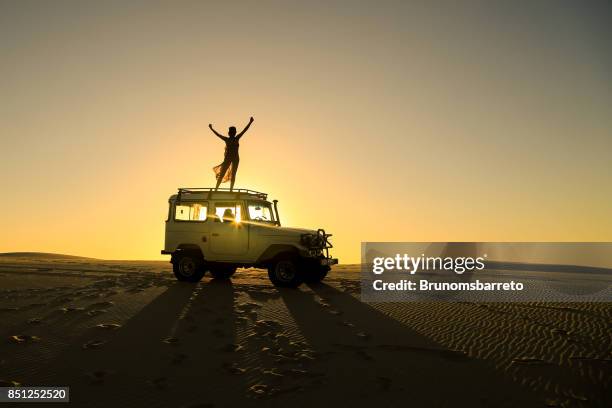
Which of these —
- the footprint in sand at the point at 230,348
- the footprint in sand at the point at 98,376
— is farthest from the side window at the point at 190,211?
the footprint in sand at the point at 98,376

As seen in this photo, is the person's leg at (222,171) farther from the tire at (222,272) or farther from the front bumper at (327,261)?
the front bumper at (327,261)

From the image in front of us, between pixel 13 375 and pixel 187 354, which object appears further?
pixel 187 354

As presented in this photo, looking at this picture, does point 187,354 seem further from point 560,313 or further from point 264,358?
point 560,313

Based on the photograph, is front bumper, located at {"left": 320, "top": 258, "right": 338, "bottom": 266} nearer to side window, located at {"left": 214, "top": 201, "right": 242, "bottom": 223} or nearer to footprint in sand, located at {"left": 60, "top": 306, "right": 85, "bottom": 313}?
side window, located at {"left": 214, "top": 201, "right": 242, "bottom": 223}

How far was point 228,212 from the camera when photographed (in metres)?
14.1

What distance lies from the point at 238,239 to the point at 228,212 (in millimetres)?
866

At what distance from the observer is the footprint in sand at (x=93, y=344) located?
21.5 ft

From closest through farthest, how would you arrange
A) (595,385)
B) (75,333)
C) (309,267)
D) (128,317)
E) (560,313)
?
(595,385) → (75,333) → (128,317) → (560,313) → (309,267)

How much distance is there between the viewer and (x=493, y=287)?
15.1 meters

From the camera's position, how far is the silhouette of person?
48.0ft

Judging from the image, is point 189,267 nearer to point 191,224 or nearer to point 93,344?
point 191,224

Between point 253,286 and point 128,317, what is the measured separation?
5.59 meters

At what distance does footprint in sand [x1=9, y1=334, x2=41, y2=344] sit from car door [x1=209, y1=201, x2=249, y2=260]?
23.4 feet

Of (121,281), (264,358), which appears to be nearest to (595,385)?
(264,358)
